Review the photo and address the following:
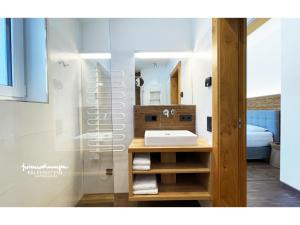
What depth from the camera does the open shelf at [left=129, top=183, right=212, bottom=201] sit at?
1.61 meters

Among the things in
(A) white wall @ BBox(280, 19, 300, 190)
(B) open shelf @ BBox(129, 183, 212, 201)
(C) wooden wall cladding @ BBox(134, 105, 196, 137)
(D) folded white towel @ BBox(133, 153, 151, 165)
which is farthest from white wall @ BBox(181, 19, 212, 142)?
(A) white wall @ BBox(280, 19, 300, 190)

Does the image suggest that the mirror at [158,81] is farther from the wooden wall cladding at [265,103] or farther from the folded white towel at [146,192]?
the wooden wall cladding at [265,103]

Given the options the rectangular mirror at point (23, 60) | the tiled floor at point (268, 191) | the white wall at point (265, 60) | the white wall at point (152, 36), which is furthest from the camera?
the white wall at point (265, 60)

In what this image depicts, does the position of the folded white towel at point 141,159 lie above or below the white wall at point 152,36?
below

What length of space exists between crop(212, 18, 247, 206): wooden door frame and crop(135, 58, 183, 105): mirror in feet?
2.79

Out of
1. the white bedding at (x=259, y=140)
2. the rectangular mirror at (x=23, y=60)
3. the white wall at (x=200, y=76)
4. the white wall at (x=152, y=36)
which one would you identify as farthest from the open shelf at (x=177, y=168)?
the white bedding at (x=259, y=140)

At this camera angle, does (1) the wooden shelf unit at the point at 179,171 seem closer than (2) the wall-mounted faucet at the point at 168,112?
Yes

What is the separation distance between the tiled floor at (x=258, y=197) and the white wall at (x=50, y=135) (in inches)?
9.3

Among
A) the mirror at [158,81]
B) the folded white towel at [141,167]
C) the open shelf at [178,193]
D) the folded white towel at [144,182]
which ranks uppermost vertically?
the mirror at [158,81]

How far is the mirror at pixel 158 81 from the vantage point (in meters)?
2.36

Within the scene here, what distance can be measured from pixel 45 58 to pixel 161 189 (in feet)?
4.67

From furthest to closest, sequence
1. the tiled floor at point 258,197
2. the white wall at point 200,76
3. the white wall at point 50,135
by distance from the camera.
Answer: the tiled floor at point 258,197
the white wall at point 200,76
the white wall at point 50,135

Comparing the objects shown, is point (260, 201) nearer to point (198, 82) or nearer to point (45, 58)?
point (198, 82)

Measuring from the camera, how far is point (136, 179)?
68.2 inches
